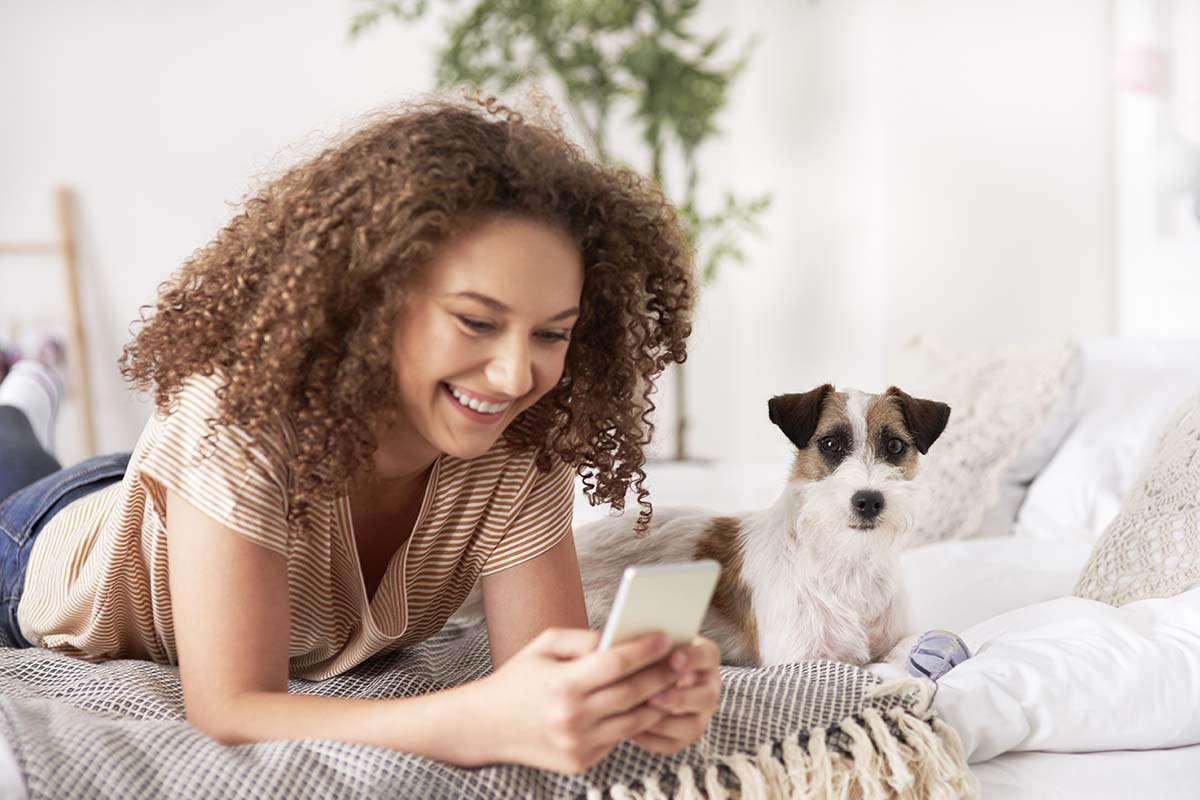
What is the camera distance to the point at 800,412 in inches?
52.5

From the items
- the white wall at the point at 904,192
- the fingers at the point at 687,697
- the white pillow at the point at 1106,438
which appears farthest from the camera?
the white wall at the point at 904,192

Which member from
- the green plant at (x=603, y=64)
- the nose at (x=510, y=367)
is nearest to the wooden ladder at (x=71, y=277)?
the green plant at (x=603, y=64)

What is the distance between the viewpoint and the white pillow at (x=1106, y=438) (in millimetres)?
2270

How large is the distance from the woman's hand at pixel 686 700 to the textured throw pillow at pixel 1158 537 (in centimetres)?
81

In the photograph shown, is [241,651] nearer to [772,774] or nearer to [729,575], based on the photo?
[772,774]

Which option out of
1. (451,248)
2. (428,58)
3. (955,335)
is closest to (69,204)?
(428,58)

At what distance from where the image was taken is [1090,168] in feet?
12.9

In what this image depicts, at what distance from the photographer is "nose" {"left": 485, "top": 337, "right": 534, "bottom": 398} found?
109cm

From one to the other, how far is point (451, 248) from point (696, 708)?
0.49 m

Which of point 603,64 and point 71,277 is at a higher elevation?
point 603,64

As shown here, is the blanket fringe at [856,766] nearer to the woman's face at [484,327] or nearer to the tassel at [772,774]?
the tassel at [772,774]

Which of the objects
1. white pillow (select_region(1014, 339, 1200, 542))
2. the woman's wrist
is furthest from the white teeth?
white pillow (select_region(1014, 339, 1200, 542))

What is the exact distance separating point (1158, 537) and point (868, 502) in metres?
0.52

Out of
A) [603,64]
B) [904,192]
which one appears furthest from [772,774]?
[904,192]
